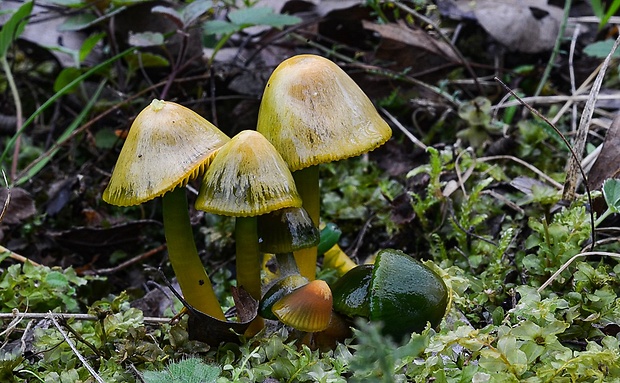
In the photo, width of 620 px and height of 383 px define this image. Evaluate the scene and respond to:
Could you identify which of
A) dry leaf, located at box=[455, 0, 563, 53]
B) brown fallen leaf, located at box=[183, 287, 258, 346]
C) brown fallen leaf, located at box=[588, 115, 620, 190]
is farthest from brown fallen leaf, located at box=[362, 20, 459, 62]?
brown fallen leaf, located at box=[183, 287, 258, 346]

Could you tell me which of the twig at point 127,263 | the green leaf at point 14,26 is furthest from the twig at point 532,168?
the green leaf at point 14,26

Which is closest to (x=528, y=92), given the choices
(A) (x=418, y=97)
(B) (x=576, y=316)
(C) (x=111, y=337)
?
(A) (x=418, y=97)

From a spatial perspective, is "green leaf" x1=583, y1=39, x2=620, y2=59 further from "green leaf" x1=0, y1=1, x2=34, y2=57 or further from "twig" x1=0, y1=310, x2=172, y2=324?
"green leaf" x1=0, y1=1, x2=34, y2=57

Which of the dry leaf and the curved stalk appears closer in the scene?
the curved stalk

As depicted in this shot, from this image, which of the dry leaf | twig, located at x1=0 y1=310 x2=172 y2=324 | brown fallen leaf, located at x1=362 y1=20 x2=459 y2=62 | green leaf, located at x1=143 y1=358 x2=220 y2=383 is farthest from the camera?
the dry leaf

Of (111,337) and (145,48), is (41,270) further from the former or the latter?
(145,48)

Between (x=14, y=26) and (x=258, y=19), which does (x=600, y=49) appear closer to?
(x=258, y=19)

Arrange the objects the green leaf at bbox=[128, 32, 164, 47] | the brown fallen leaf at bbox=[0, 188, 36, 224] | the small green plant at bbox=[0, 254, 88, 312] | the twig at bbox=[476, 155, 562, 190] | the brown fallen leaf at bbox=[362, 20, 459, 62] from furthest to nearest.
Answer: the brown fallen leaf at bbox=[362, 20, 459, 62], the green leaf at bbox=[128, 32, 164, 47], the brown fallen leaf at bbox=[0, 188, 36, 224], the twig at bbox=[476, 155, 562, 190], the small green plant at bbox=[0, 254, 88, 312]
